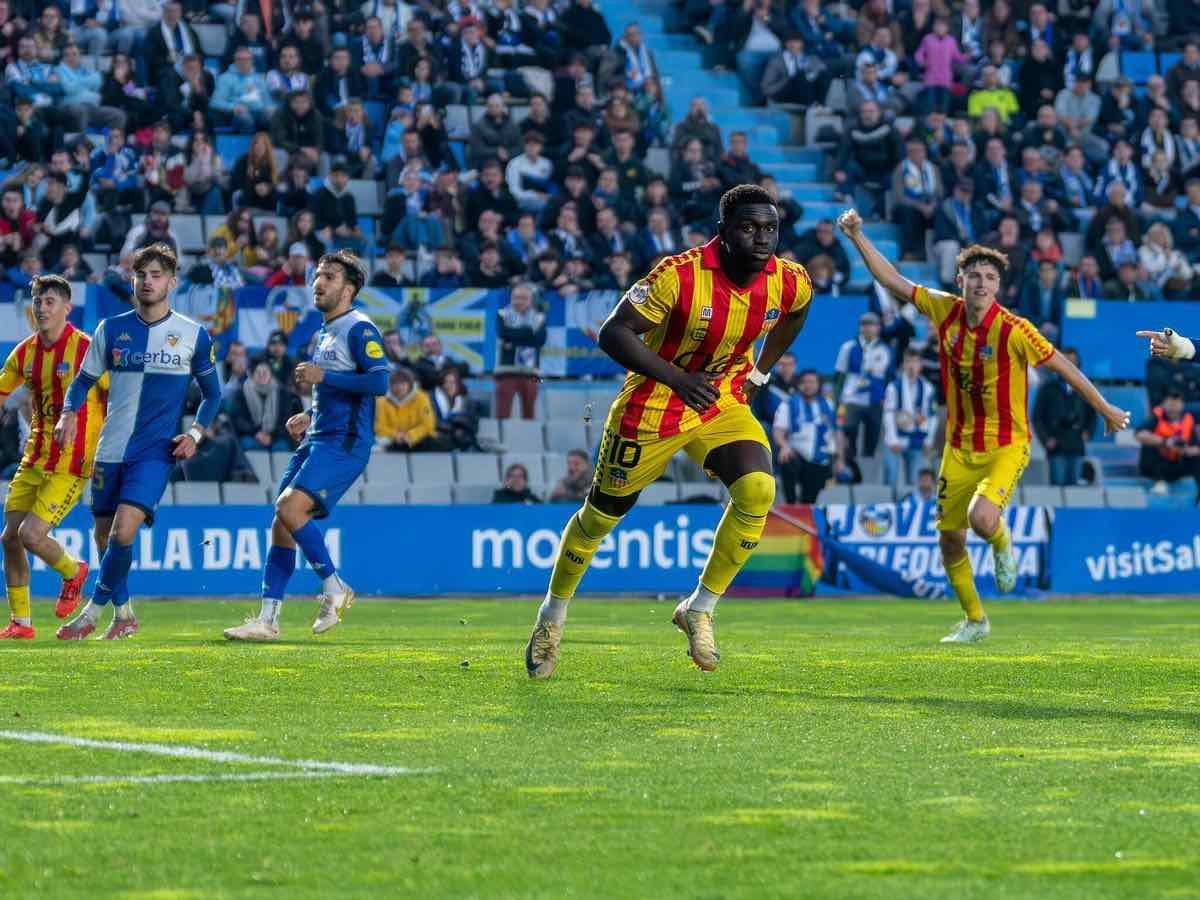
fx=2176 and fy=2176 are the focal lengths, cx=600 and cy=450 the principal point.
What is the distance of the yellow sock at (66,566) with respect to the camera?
14.5m

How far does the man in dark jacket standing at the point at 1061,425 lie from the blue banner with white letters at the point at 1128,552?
1131 millimetres

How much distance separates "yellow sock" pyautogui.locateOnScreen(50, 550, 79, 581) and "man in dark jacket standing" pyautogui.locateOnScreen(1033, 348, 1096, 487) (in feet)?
43.3

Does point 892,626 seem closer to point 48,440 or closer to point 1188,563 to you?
point 48,440

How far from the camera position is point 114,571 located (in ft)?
43.9

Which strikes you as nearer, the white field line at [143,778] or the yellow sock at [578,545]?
the white field line at [143,778]

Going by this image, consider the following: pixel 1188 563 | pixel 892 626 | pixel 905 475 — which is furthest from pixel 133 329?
pixel 1188 563

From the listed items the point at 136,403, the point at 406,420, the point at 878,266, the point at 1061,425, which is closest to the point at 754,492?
the point at 878,266

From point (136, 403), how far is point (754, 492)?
474cm

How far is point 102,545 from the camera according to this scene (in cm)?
1397

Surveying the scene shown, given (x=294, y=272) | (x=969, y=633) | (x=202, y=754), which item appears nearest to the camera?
(x=202, y=754)

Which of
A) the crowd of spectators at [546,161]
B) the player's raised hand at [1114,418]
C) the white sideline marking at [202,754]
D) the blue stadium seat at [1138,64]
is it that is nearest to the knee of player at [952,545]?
the player's raised hand at [1114,418]

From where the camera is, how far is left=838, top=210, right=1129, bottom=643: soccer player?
47.1 feet

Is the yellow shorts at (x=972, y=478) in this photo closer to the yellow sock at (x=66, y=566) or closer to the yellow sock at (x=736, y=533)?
the yellow sock at (x=736, y=533)

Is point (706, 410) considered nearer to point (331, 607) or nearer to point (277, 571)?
point (277, 571)
